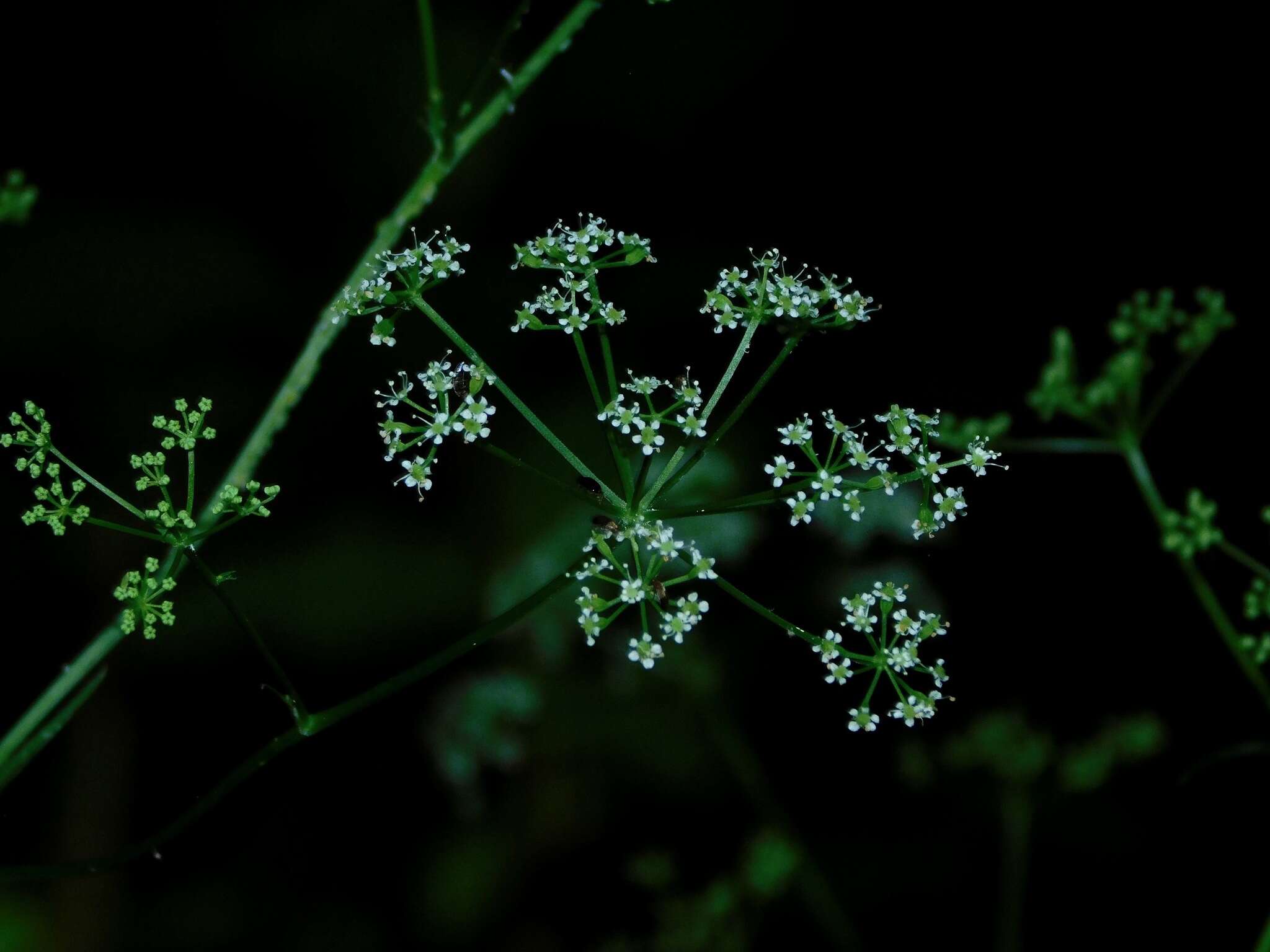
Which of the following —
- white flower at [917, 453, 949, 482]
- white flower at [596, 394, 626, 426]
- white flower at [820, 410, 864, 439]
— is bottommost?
white flower at [917, 453, 949, 482]

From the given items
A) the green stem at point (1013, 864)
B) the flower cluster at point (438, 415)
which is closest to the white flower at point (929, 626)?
the flower cluster at point (438, 415)

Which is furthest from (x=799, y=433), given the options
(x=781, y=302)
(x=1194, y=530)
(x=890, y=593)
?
(x=1194, y=530)

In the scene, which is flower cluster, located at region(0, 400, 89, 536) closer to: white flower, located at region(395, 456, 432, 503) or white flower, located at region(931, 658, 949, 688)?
white flower, located at region(395, 456, 432, 503)

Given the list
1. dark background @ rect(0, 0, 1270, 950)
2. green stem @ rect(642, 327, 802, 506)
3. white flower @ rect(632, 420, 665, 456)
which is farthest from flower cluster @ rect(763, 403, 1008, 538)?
dark background @ rect(0, 0, 1270, 950)

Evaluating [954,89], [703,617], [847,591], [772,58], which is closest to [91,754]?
[703,617]

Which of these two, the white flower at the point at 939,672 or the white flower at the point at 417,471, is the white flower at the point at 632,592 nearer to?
the white flower at the point at 417,471

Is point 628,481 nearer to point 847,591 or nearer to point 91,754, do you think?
point 847,591

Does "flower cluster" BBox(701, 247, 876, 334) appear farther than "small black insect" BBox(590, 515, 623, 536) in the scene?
Yes
